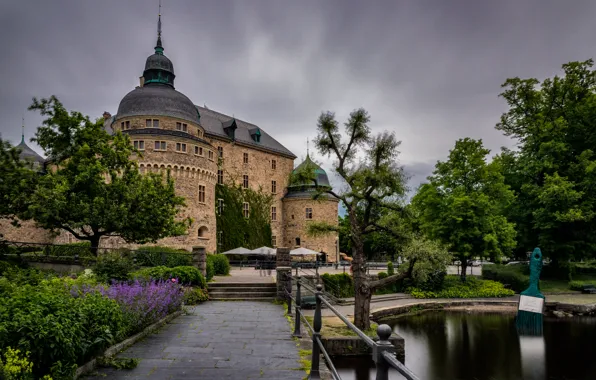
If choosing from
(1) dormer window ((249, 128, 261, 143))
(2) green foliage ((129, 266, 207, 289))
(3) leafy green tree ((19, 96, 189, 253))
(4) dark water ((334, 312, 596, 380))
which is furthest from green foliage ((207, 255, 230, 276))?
(1) dormer window ((249, 128, 261, 143))

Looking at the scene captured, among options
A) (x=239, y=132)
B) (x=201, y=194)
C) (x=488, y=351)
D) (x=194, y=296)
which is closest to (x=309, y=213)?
(x=239, y=132)

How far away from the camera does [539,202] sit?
93.4 ft

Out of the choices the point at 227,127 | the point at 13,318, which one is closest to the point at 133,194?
the point at 13,318

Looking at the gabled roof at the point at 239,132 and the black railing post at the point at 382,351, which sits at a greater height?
the gabled roof at the point at 239,132

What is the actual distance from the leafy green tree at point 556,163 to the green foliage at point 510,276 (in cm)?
215

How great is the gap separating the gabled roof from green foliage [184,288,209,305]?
26.5 metres

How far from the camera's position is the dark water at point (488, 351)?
1244 centimetres

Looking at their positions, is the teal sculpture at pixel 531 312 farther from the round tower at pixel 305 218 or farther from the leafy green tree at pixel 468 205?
the round tower at pixel 305 218

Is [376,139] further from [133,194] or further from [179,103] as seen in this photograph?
[179,103]

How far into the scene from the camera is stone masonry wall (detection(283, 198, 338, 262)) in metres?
44.8

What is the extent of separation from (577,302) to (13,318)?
2648 centimetres

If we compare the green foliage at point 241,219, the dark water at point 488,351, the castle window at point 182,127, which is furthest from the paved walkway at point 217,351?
the green foliage at point 241,219

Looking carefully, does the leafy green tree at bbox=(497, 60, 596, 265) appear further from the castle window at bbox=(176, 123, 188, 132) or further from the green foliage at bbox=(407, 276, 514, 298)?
the castle window at bbox=(176, 123, 188, 132)

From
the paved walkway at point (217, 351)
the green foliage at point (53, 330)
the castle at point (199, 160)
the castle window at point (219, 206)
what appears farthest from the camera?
the castle window at point (219, 206)
